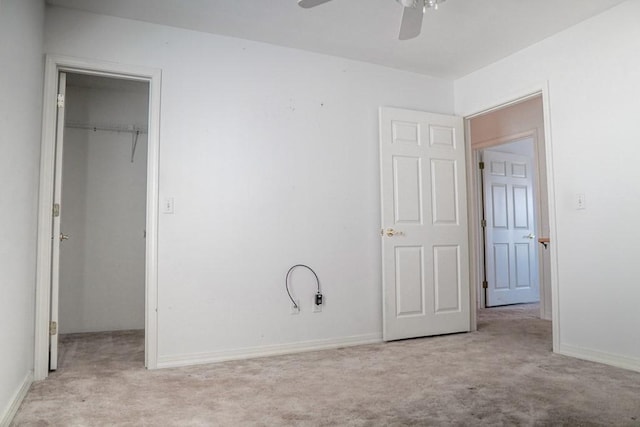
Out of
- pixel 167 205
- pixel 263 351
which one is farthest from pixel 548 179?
pixel 167 205

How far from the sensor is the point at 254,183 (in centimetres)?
322

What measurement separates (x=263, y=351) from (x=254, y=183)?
1.25 meters

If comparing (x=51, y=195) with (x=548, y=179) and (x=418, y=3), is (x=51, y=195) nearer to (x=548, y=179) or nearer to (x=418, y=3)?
(x=418, y=3)

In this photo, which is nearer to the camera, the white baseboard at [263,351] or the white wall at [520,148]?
the white baseboard at [263,351]

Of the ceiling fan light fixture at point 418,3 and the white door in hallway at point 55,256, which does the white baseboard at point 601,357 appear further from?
the white door in hallway at point 55,256

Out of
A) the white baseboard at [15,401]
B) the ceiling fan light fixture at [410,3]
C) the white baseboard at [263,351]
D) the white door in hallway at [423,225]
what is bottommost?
the white baseboard at [263,351]

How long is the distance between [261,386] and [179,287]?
0.95m

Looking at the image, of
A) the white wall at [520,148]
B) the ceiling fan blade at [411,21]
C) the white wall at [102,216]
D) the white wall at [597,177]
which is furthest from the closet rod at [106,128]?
the white wall at [520,148]

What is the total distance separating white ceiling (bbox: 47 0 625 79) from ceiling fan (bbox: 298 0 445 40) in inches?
14.0

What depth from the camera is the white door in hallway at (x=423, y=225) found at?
11.8ft

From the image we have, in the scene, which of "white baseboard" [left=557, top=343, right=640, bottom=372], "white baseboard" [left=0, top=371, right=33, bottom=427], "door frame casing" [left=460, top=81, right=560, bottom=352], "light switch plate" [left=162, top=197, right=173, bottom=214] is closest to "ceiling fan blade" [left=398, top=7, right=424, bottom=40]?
"door frame casing" [left=460, top=81, right=560, bottom=352]

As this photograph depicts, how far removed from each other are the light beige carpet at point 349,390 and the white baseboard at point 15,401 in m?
0.04

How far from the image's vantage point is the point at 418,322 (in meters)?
3.64

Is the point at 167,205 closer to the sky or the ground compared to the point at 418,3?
closer to the ground
